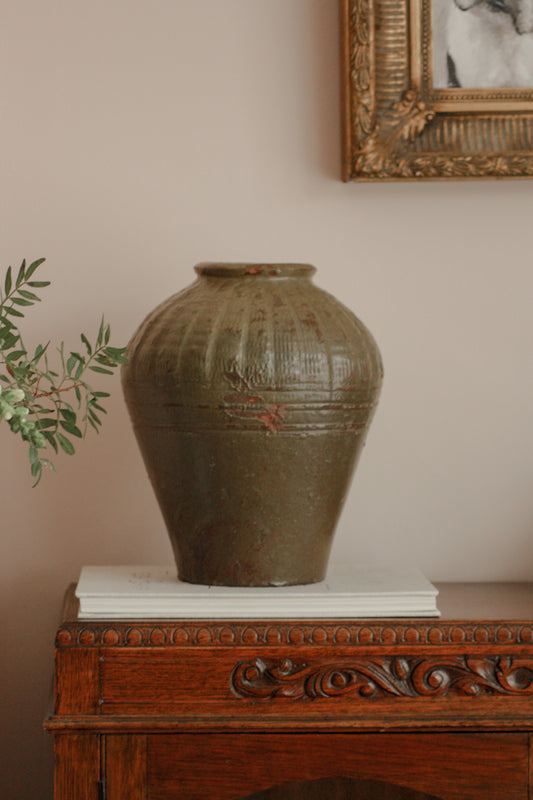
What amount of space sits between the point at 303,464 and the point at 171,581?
21 centimetres

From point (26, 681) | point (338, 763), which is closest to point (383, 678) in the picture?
point (338, 763)

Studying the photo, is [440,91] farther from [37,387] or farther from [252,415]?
[37,387]

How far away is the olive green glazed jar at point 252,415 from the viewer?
1.13 m

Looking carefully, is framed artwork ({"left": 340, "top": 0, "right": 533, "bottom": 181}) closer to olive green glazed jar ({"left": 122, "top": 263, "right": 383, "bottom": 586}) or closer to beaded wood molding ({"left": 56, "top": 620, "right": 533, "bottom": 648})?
olive green glazed jar ({"left": 122, "top": 263, "right": 383, "bottom": 586})

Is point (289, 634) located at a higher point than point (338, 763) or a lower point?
higher

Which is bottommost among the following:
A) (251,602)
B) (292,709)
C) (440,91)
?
(292,709)

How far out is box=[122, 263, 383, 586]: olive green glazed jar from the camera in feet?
3.72

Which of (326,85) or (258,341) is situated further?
(326,85)

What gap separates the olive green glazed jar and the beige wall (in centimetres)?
29

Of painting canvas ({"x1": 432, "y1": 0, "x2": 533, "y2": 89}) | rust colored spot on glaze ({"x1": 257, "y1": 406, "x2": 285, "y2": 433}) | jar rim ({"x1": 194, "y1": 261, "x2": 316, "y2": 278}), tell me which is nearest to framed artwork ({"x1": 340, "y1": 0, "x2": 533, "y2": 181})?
painting canvas ({"x1": 432, "y1": 0, "x2": 533, "y2": 89})

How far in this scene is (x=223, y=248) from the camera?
4.87 feet

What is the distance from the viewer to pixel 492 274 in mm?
1513

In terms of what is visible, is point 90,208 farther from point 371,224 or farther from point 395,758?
point 395,758

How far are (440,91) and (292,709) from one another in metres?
0.87
